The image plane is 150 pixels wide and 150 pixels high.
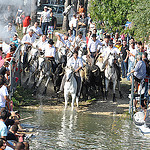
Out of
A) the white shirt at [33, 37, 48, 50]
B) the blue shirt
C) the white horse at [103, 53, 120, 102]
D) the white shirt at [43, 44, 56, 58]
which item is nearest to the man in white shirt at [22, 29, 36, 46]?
the white shirt at [33, 37, 48, 50]

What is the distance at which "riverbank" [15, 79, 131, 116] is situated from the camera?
1947cm

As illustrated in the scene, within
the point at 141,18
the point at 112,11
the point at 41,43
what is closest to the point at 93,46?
the point at 41,43

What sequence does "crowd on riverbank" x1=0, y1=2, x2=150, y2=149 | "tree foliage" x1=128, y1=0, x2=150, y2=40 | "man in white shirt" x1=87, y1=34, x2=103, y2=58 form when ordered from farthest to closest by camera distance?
1. "tree foliage" x1=128, y1=0, x2=150, y2=40
2. "man in white shirt" x1=87, y1=34, x2=103, y2=58
3. "crowd on riverbank" x1=0, y1=2, x2=150, y2=149

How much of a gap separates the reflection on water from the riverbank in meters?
0.74

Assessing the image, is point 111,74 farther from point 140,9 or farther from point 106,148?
point 106,148

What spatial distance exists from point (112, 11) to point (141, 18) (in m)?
3.70

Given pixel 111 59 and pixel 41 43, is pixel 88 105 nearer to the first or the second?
pixel 111 59

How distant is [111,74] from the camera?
2142 cm

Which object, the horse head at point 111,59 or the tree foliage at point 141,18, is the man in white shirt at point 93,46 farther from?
the tree foliage at point 141,18

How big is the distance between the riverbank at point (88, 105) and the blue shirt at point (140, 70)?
1896 millimetres

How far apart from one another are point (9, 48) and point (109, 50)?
4548mm

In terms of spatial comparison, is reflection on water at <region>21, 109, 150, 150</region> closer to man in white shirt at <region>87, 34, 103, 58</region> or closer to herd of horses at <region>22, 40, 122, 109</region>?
herd of horses at <region>22, 40, 122, 109</region>

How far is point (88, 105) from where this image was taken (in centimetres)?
2045

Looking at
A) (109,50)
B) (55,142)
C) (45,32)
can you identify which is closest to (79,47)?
(109,50)
